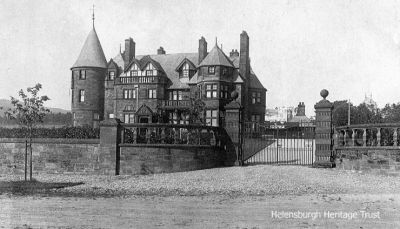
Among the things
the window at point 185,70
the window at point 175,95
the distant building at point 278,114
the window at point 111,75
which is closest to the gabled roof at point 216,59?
the window at point 185,70

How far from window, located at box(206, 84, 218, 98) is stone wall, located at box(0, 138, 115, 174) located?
2565cm

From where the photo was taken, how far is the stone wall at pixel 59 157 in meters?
17.3

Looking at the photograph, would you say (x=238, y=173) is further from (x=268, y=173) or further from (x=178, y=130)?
(x=178, y=130)

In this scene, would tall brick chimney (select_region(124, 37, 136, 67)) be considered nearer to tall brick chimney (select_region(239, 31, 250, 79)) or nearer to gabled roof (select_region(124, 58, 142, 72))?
gabled roof (select_region(124, 58, 142, 72))

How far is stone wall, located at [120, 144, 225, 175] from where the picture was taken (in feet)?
54.8

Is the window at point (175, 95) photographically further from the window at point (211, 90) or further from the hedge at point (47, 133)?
the hedge at point (47, 133)

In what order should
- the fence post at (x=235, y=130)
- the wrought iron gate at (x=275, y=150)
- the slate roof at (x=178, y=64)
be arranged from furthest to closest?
the slate roof at (x=178, y=64) < the wrought iron gate at (x=275, y=150) < the fence post at (x=235, y=130)

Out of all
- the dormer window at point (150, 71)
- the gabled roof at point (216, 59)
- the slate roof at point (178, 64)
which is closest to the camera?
the gabled roof at point (216, 59)

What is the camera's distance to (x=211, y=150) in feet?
57.7

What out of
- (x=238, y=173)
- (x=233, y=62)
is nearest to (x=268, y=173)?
(x=238, y=173)

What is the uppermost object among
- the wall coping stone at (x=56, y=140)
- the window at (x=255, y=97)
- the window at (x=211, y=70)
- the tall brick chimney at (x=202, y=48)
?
the tall brick chimney at (x=202, y=48)

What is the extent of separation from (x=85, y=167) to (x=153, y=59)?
111ft

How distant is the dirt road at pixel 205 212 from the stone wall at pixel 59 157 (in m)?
6.51

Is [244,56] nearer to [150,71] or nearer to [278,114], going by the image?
[150,71]
